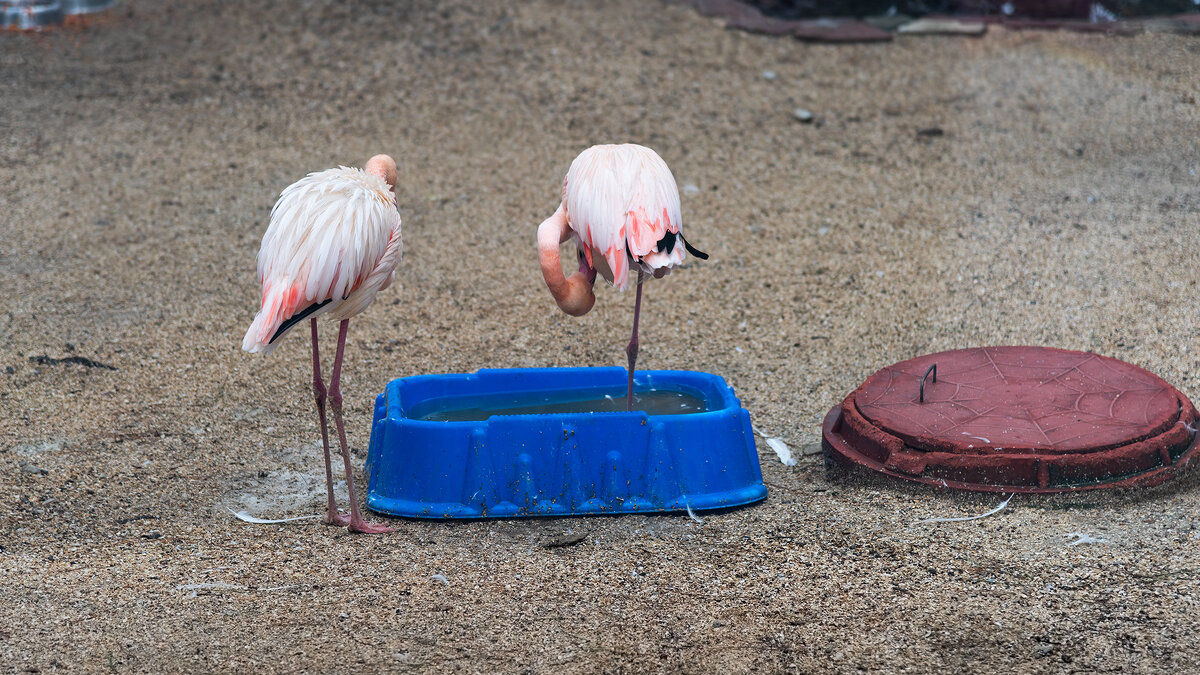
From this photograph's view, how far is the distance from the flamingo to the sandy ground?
76cm

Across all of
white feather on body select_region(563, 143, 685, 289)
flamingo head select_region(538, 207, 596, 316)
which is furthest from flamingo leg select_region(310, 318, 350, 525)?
white feather on body select_region(563, 143, 685, 289)

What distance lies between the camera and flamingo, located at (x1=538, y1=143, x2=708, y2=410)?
3.68 meters

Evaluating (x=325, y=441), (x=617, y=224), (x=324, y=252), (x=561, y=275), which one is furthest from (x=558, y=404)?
(x=324, y=252)

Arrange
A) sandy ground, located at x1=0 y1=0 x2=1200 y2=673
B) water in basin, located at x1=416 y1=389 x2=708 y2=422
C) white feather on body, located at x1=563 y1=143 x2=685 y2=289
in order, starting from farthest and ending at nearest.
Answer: water in basin, located at x1=416 y1=389 x2=708 y2=422 → white feather on body, located at x1=563 y1=143 x2=685 y2=289 → sandy ground, located at x1=0 y1=0 x2=1200 y2=673

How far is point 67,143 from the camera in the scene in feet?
23.0

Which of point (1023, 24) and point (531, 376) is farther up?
point (1023, 24)

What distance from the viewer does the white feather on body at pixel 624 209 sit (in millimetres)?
3676

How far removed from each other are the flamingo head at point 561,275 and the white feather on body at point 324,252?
0.47m

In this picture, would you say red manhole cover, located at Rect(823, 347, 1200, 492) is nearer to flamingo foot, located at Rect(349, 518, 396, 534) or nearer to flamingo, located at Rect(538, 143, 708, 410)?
flamingo, located at Rect(538, 143, 708, 410)

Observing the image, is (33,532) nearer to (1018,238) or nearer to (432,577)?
(432,577)

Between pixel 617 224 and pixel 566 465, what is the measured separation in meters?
0.76

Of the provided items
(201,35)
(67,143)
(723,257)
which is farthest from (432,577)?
(201,35)

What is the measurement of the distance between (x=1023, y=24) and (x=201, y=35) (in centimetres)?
571

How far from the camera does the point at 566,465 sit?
3.59 meters
